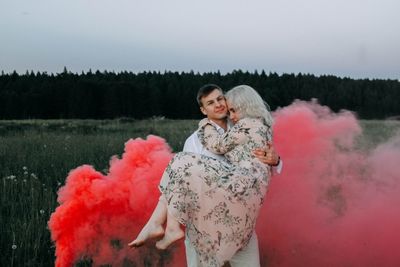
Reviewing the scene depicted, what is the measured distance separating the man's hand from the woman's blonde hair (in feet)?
0.91

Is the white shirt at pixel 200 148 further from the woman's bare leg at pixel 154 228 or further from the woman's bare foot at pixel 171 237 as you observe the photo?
the woman's bare foot at pixel 171 237

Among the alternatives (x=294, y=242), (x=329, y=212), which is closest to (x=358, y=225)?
(x=329, y=212)

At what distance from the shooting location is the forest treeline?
70.1 m

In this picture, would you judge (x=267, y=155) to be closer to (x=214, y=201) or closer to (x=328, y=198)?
(x=214, y=201)

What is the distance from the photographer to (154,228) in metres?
4.78

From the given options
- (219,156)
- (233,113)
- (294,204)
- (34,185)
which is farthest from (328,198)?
(34,185)

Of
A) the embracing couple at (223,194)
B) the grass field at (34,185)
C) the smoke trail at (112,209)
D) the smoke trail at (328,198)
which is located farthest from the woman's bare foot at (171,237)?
the grass field at (34,185)

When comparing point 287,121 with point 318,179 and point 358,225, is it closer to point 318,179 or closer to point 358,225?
point 318,179

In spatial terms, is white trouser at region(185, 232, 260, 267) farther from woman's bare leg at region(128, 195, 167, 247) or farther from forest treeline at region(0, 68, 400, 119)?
forest treeline at region(0, 68, 400, 119)

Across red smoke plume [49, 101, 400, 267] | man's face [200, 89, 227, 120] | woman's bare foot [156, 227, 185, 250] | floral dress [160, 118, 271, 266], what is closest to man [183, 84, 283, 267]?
man's face [200, 89, 227, 120]

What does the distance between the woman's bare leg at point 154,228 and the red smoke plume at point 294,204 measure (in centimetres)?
146

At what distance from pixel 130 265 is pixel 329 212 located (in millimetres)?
2586

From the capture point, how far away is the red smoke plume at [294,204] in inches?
247

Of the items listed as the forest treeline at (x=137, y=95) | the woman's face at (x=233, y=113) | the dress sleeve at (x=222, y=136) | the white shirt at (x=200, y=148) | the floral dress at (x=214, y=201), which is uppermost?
the woman's face at (x=233, y=113)
